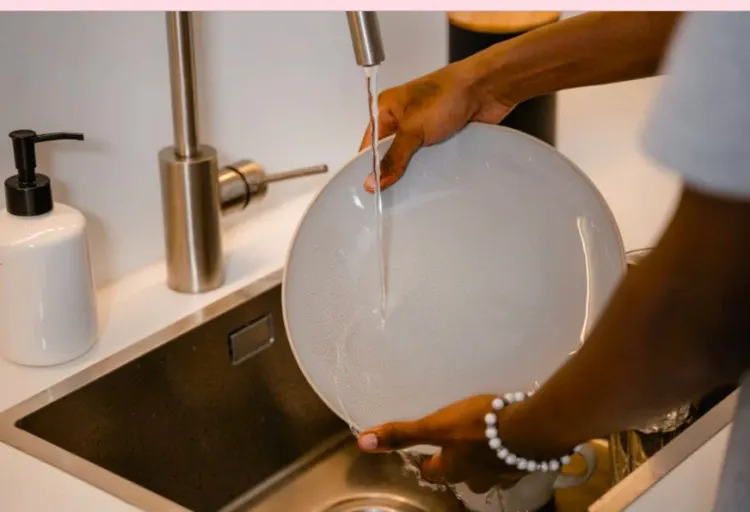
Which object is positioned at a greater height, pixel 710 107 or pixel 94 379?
pixel 710 107

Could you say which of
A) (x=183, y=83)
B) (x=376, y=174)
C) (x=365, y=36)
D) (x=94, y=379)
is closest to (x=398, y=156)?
(x=376, y=174)

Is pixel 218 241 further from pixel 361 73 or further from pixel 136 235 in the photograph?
pixel 361 73

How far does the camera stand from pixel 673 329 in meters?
0.47

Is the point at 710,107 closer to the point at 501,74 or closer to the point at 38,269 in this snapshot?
the point at 501,74

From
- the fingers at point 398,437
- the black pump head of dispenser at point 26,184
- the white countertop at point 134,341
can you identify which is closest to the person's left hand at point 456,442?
the fingers at point 398,437

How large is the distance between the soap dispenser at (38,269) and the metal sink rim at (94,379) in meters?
0.04

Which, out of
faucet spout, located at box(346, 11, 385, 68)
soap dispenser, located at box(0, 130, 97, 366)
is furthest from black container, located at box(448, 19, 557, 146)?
soap dispenser, located at box(0, 130, 97, 366)

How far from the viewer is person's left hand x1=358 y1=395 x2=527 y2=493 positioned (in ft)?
2.31

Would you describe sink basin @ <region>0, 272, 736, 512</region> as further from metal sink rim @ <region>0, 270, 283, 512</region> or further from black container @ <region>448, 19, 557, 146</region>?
black container @ <region>448, 19, 557, 146</region>

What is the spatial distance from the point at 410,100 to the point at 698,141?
1.74ft

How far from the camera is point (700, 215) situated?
0.43 m

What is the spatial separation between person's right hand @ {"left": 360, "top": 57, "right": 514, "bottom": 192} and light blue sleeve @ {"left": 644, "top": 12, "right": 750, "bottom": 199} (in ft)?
1.65

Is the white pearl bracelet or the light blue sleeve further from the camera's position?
the white pearl bracelet

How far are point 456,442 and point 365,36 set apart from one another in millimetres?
328
